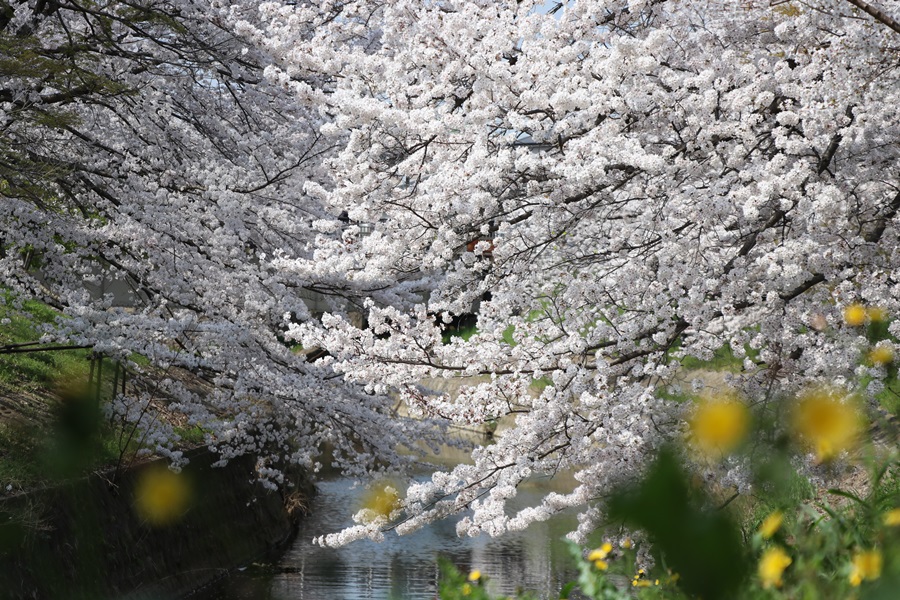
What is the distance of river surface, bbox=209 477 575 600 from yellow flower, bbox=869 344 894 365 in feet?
12.3

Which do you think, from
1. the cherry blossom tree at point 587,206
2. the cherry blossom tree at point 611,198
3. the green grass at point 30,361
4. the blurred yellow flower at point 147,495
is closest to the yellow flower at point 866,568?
the cherry blossom tree at point 587,206

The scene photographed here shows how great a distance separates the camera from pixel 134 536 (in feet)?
24.5

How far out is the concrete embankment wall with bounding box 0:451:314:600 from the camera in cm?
562

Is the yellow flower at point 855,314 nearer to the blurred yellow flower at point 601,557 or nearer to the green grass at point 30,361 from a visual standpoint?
the blurred yellow flower at point 601,557

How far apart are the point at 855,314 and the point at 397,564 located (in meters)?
6.60

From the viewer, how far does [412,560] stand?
10422 millimetres

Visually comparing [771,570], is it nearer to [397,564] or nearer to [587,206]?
[587,206]

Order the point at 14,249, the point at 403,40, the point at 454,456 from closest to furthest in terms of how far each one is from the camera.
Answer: the point at 403,40 → the point at 14,249 → the point at 454,456

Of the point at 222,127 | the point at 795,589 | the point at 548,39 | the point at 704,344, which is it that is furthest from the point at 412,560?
the point at 795,589

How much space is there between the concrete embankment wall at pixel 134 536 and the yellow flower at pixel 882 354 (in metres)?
3.80

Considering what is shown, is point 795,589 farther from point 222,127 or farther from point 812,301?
point 222,127

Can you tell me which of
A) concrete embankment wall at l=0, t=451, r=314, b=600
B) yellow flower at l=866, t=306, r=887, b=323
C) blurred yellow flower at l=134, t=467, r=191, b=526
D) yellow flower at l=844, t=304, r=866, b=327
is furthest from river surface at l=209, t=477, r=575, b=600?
yellow flower at l=866, t=306, r=887, b=323

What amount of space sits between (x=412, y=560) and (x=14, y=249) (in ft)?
17.7

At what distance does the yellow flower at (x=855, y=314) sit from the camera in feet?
16.4
